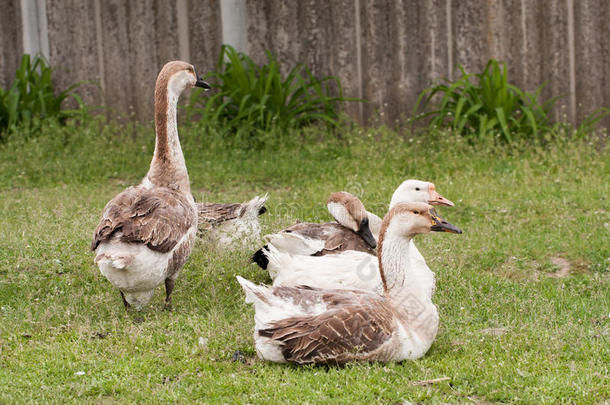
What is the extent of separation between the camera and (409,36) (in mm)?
12805


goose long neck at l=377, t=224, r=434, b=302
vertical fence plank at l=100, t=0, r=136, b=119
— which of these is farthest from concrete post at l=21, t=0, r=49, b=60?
goose long neck at l=377, t=224, r=434, b=302

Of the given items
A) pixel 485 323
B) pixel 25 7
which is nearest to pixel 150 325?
pixel 485 323

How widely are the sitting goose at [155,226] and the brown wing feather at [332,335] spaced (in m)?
1.31

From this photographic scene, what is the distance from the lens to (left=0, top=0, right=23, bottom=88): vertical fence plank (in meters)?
14.6

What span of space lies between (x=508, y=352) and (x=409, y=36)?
7.90 metres

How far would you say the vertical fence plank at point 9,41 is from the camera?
14.6m

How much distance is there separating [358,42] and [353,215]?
584cm

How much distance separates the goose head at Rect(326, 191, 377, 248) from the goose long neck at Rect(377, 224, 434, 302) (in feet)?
5.32

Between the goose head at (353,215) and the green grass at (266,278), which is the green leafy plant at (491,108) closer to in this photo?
the green grass at (266,278)

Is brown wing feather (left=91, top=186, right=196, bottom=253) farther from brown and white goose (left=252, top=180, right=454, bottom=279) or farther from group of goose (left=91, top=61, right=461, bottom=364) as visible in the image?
brown and white goose (left=252, top=180, right=454, bottom=279)

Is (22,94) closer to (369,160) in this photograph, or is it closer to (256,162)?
(256,162)

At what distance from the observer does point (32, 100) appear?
1374cm

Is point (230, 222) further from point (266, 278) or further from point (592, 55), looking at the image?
point (592, 55)

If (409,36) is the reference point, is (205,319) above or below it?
below
